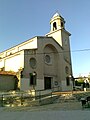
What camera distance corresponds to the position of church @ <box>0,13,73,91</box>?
104 ft

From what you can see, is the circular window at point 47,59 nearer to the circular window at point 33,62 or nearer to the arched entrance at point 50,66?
the arched entrance at point 50,66

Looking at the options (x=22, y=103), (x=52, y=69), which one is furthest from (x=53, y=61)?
(x=22, y=103)

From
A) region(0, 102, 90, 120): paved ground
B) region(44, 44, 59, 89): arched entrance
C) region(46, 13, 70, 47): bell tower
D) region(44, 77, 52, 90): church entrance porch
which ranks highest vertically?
region(46, 13, 70, 47): bell tower

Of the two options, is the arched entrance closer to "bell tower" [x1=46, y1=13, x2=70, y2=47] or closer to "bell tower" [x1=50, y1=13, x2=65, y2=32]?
"bell tower" [x1=46, y1=13, x2=70, y2=47]

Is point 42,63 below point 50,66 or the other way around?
the other way around

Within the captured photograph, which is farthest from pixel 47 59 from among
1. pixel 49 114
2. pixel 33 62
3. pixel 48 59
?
pixel 49 114

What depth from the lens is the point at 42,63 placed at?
34688mm

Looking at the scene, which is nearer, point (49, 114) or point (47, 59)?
point (49, 114)

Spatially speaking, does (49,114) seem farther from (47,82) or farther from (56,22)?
(56,22)

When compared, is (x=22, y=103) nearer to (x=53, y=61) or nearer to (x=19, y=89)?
(x=19, y=89)

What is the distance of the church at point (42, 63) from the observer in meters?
31.8

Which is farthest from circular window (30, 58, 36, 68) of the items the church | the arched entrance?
the arched entrance

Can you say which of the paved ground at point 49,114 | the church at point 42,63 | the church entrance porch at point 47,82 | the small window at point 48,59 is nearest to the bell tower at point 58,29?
the church at point 42,63

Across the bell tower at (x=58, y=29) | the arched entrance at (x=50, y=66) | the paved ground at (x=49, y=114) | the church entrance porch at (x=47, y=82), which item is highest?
the bell tower at (x=58, y=29)
